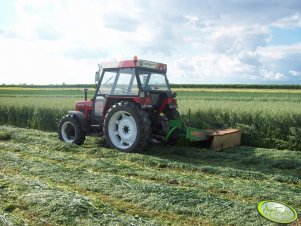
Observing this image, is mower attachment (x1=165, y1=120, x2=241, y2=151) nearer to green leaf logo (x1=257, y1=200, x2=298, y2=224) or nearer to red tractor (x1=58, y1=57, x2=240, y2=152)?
red tractor (x1=58, y1=57, x2=240, y2=152)

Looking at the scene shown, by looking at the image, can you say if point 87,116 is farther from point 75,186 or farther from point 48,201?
point 48,201

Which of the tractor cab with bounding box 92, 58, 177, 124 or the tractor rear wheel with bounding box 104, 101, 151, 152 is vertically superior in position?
the tractor cab with bounding box 92, 58, 177, 124

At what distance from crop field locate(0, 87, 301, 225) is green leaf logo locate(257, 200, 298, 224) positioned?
123 millimetres

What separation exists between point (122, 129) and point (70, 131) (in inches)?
76.8

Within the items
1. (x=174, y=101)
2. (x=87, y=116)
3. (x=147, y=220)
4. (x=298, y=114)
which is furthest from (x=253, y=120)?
(x=147, y=220)

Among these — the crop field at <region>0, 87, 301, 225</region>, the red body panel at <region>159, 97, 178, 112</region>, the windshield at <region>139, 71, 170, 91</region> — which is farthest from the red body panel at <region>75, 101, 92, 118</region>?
the red body panel at <region>159, 97, 178, 112</region>

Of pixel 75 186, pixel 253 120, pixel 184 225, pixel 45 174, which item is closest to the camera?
pixel 184 225

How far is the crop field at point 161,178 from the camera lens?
447 centimetres

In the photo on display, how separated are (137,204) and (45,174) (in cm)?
223

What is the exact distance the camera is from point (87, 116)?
10031 millimetres

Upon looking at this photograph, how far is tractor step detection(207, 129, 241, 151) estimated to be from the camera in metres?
9.16

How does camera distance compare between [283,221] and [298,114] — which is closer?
[283,221]

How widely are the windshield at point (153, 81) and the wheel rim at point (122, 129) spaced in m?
0.85

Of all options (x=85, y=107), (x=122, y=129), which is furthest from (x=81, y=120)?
(x=122, y=129)
